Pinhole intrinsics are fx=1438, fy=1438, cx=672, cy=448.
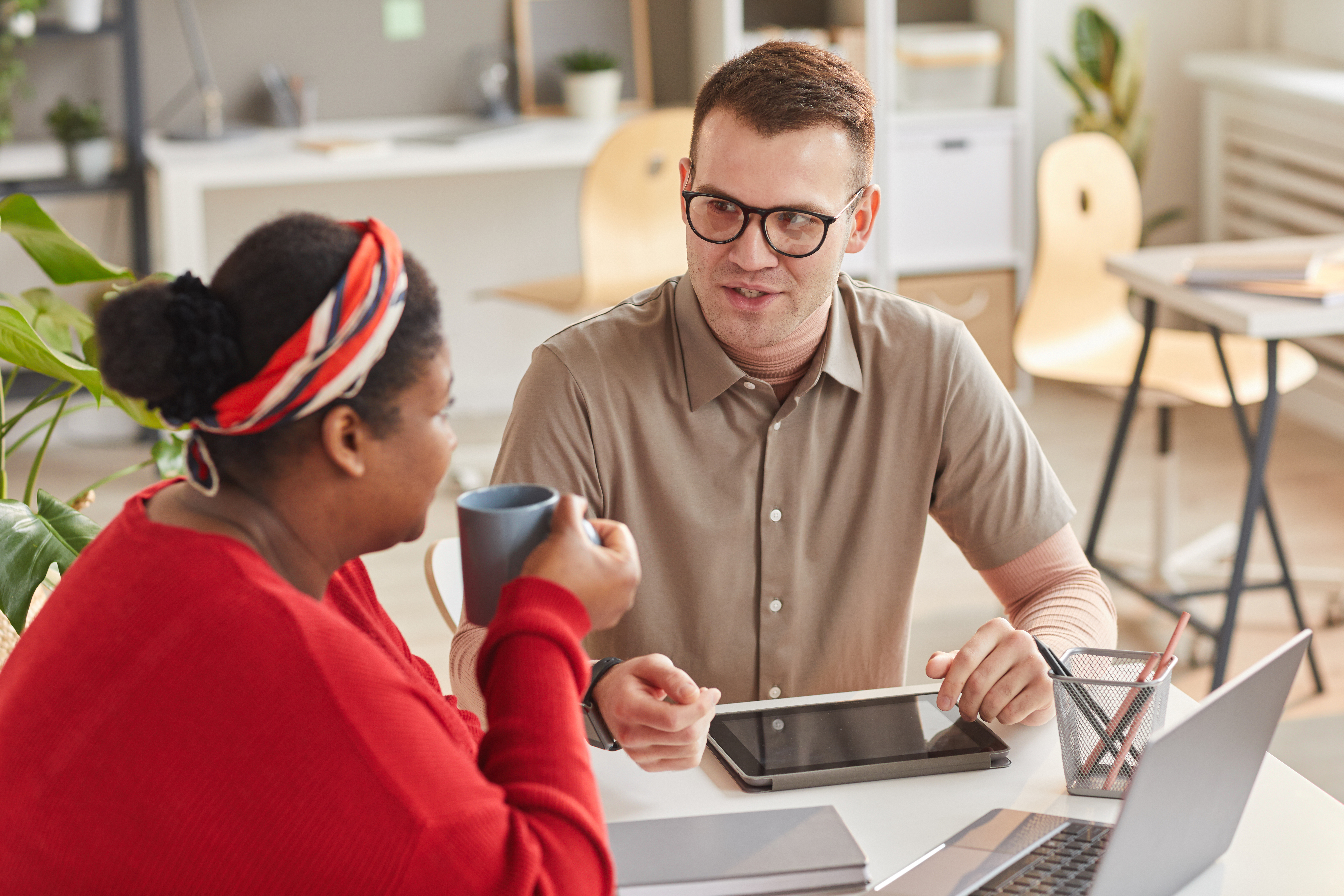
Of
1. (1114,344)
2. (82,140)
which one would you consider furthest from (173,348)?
(82,140)

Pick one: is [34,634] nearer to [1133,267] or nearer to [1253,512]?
[1253,512]

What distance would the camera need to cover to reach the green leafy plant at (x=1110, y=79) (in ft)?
13.5

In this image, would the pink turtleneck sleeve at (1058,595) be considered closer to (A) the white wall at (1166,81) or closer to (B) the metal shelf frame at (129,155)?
(B) the metal shelf frame at (129,155)

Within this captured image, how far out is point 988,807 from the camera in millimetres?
1079

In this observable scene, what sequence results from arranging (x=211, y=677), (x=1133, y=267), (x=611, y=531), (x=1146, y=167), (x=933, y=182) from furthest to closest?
(x=1146, y=167)
(x=933, y=182)
(x=1133, y=267)
(x=611, y=531)
(x=211, y=677)

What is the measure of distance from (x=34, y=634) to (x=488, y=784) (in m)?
0.29

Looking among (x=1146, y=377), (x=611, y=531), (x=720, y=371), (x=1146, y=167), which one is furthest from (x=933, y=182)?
(x=611, y=531)

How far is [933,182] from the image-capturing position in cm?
417

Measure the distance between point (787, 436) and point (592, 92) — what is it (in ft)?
9.56

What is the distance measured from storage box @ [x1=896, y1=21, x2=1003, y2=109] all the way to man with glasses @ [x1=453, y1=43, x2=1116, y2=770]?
2815mm

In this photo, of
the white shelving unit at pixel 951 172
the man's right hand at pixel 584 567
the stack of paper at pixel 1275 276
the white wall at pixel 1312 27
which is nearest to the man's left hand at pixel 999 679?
the man's right hand at pixel 584 567

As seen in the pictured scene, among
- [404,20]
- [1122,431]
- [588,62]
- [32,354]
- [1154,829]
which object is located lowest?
[1122,431]

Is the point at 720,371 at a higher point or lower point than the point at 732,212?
lower

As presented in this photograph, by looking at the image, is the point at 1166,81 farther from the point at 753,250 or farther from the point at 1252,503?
the point at 753,250
